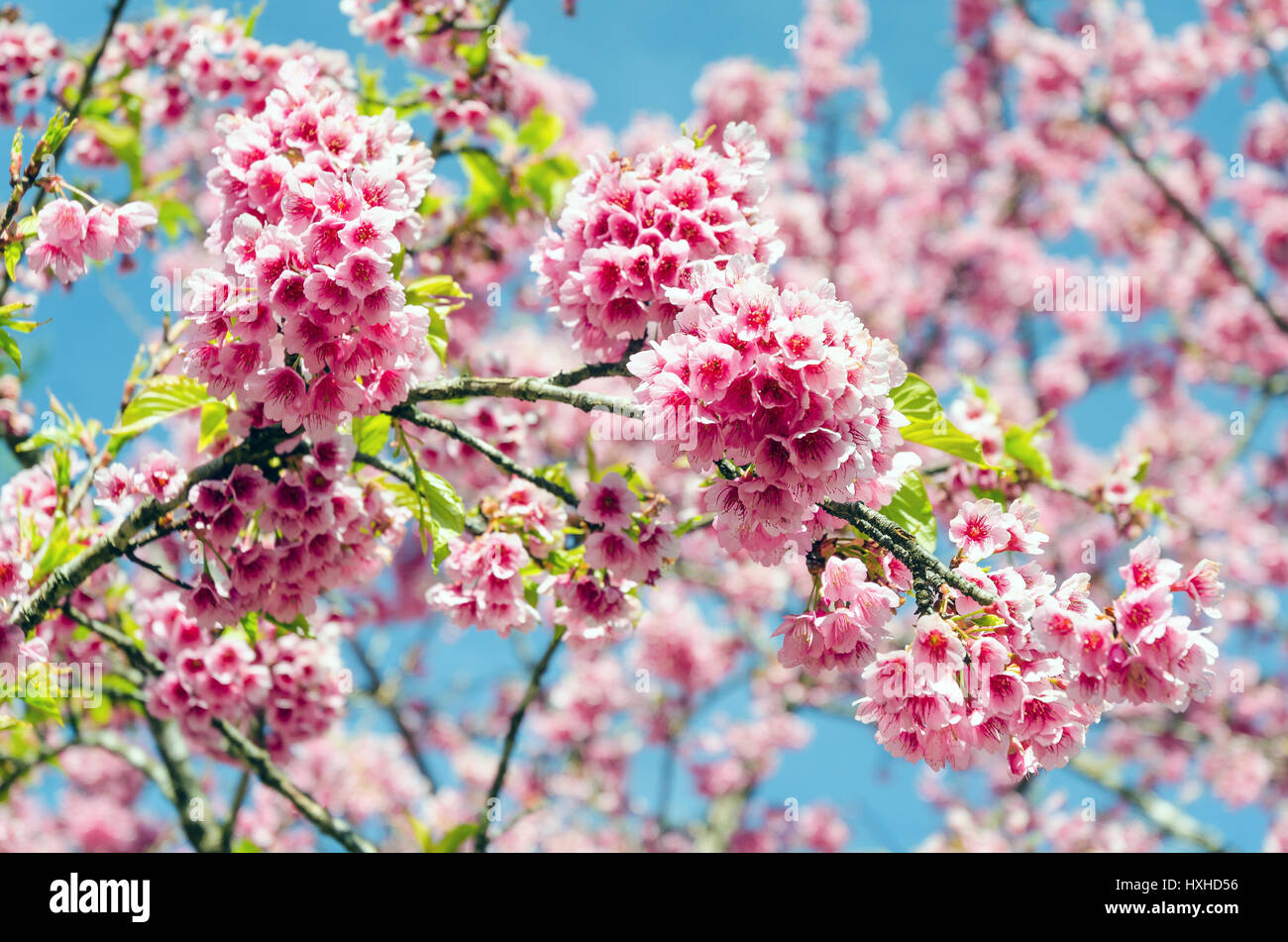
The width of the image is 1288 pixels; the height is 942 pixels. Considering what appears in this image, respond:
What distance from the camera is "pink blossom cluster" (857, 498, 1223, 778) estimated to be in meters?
1.88

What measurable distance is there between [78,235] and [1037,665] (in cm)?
258

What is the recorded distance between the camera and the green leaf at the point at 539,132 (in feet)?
14.1

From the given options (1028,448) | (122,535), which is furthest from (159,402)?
(1028,448)

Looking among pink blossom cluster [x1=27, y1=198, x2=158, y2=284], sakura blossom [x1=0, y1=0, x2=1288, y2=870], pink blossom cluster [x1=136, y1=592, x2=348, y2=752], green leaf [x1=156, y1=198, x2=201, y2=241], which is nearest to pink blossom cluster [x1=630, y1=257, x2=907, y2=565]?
sakura blossom [x1=0, y1=0, x2=1288, y2=870]

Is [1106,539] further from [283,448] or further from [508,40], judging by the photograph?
[283,448]

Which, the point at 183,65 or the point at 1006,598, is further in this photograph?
the point at 183,65

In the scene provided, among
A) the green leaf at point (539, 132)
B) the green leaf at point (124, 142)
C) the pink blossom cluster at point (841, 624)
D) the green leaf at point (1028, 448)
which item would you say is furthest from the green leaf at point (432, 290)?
the green leaf at point (124, 142)

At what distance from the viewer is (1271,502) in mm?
10938

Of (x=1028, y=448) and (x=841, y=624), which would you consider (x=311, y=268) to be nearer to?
(x=841, y=624)

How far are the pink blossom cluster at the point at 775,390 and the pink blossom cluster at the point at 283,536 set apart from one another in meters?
1.12

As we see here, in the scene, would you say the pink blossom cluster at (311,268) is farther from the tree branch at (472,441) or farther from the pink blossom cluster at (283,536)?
the pink blossom cluster at (283,536)
